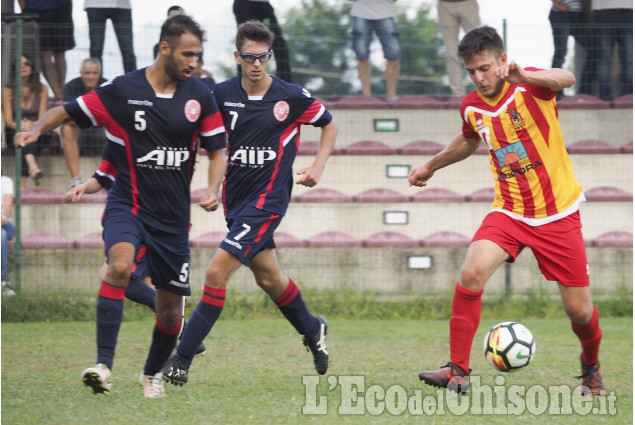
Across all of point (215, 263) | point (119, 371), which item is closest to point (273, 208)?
point (215, 263)

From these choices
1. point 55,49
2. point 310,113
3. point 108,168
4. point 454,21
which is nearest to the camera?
point 108,168

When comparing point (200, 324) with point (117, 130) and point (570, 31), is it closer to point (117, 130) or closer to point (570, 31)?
point (117, 130)

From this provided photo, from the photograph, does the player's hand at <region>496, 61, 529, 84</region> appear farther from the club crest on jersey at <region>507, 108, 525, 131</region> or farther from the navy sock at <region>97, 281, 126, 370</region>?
the navy sock at <region>97, 281, 126, 370</region>

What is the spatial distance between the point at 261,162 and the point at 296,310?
1.09 meters

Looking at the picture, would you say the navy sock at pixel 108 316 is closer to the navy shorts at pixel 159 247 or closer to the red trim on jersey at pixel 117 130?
the navy shorts at pixel 159 247

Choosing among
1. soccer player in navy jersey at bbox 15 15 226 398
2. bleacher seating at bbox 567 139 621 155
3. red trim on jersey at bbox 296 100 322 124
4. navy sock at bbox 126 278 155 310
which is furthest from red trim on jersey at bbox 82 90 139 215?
bleacher seating at bbox 567 139 621 155

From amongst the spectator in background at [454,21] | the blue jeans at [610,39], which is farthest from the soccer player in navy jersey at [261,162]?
the blue jeans at [610,39]

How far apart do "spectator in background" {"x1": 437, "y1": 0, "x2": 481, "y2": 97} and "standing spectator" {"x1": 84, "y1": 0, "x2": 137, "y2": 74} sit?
13.7 ft

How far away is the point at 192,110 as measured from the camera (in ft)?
20.0

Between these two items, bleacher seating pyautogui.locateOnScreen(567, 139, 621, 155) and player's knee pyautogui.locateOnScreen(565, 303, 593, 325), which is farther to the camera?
bleacher seating pyautogui.locateOnScreen(567, 139, 621, 155)

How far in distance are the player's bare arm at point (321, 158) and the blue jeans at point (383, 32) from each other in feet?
20.1

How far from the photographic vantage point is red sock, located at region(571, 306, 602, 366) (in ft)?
19.9

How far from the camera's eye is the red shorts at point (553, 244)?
5.96 m

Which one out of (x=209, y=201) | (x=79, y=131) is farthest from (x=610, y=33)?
(x=209, y=201)
